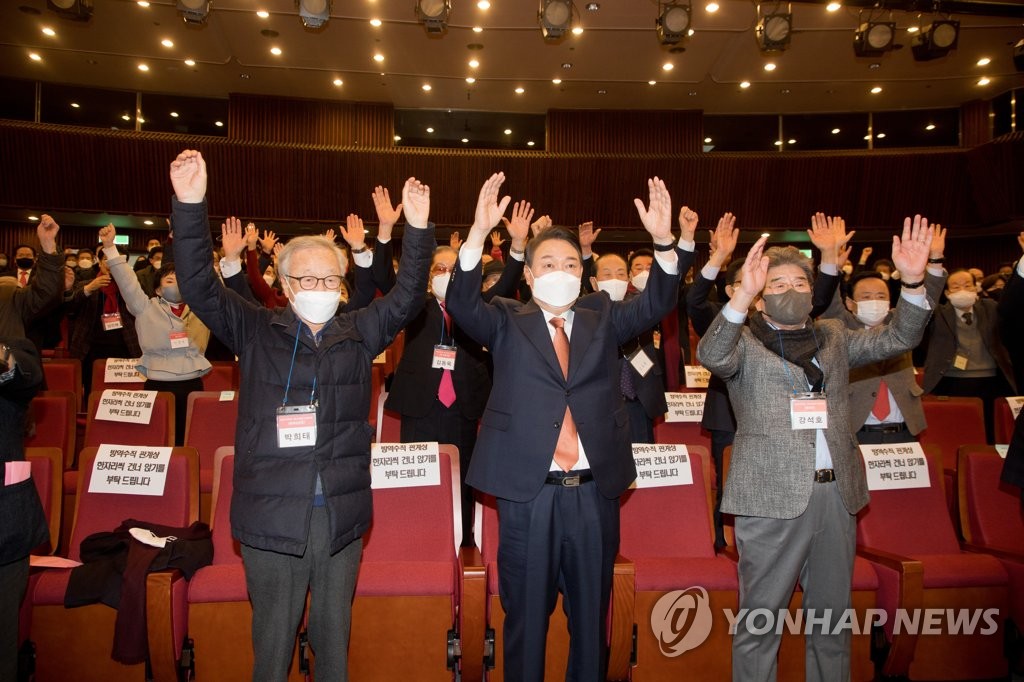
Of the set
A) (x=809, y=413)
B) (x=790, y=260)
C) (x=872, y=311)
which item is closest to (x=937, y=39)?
(x=872, y=311)

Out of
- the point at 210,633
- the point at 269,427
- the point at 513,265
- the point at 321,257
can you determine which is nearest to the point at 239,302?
the point at 321,257

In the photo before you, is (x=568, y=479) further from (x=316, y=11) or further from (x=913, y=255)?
(x=316, y=11)

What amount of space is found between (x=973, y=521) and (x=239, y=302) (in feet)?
10.9

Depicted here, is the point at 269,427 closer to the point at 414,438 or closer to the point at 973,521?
the point at 414,438

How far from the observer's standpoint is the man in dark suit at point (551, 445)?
2172mm

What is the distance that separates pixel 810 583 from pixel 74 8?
8116 mm

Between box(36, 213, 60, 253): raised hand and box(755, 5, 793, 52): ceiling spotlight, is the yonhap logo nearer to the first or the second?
box(36, 213, 60, 253): raised hand

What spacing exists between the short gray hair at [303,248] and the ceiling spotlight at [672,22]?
604cm

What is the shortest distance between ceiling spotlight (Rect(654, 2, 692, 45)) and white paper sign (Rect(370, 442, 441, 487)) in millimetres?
5838

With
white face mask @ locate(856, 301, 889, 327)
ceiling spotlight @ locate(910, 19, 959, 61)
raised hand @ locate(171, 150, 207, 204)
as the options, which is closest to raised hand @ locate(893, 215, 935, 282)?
white face mask @ locate(856, 301, 889, 327)

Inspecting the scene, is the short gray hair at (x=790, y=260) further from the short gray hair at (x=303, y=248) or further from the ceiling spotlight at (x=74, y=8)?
the ceiling spotlight at (x=74, y=8)

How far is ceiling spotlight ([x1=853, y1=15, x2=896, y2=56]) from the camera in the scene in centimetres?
719

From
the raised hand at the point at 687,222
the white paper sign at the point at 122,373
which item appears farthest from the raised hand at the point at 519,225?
the white paper sign at the point at 122,373

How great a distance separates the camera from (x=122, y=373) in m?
4.57
